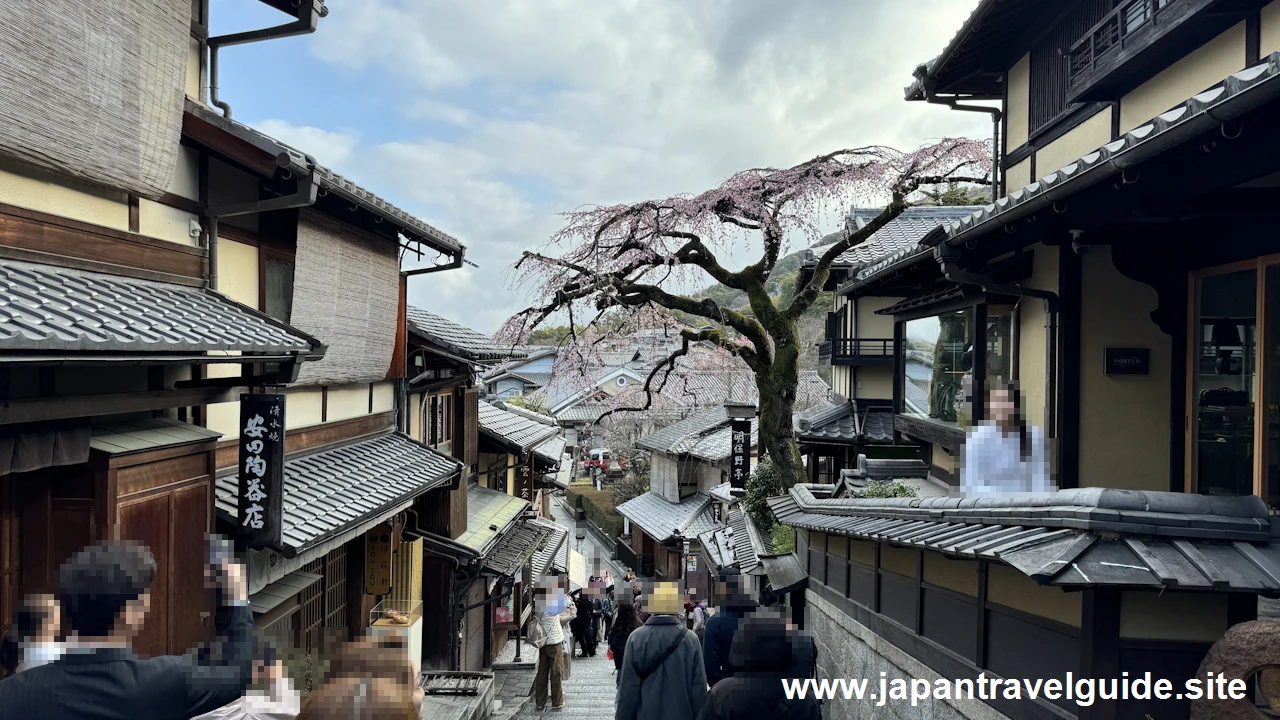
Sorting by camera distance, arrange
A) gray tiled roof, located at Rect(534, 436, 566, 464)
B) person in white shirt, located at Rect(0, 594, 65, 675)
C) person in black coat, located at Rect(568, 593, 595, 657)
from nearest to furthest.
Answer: person in white shirt, located at Rect(0, 594, 65, 675) < person in black coat, located at Rect(568, 593, 595, 657) < gray tiled roof, located at Rect(534, 436, 566, 464)

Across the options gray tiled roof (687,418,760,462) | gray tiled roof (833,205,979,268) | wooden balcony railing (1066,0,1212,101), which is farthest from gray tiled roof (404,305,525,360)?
gray tiled roof (687,418,760,462)

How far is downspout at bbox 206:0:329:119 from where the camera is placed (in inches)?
251

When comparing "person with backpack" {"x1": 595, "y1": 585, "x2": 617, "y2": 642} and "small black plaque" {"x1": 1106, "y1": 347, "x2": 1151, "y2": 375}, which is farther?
"person with backpack" {"x1": 595, "y1": 585, "x2": 617, "y2": 642}

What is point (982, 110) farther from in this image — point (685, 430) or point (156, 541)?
point (685, 430)

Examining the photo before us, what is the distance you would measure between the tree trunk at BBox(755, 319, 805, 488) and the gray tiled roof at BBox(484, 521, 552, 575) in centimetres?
649

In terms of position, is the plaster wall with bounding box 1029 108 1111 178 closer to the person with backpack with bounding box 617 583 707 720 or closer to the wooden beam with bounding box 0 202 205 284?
the person with backpack with bounding box 617 583 707 720

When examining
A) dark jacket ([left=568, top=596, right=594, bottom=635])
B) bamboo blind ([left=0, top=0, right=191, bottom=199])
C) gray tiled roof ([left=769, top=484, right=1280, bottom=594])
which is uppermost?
bamboo blind ([left=0, top=0, right=191, bottom=199])

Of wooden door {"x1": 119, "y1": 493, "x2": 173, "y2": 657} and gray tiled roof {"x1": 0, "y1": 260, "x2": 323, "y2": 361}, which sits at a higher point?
gray tiled roof {"x1": 0, "y1": 260, "x2": 323, "y2": 361}

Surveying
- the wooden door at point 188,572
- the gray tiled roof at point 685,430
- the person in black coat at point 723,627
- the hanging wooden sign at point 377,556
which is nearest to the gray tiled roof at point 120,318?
the wooden door at point 188,572

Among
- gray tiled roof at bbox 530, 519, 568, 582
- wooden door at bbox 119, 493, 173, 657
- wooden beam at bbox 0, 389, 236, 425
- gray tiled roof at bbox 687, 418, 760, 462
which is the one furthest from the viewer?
gray tiled roof at bbox 687, 418, 760, 462

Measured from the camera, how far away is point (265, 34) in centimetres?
651

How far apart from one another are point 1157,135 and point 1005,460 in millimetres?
3249

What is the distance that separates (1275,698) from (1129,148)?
2.90 metres

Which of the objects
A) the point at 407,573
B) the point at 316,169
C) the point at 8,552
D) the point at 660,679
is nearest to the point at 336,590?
the point at 407,573
